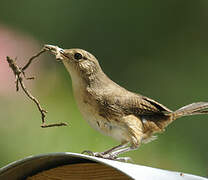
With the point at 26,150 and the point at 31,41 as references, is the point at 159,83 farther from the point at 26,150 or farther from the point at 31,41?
the point at 26,150

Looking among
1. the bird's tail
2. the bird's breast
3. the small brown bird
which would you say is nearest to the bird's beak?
the small brown bird

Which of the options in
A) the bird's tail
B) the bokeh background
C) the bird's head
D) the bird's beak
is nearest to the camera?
the bird's beak

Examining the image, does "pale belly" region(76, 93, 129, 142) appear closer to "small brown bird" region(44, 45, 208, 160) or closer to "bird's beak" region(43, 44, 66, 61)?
"small brown bird" region(44, 45, 208, 160)

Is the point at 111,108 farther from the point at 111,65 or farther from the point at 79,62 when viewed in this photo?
the point at 111,65

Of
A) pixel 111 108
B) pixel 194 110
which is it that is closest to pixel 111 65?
pixel 194 110

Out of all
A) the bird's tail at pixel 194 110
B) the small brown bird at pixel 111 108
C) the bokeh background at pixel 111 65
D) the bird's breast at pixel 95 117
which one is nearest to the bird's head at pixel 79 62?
the small brown bird at pixel 111 108

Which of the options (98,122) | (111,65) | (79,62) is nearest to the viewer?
(98,122)
